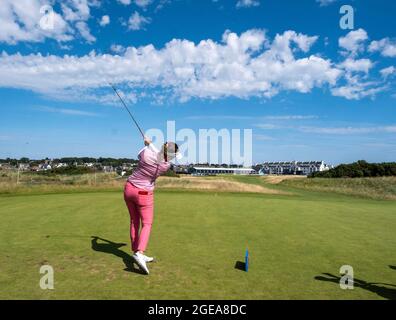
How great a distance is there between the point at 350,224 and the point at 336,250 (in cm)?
466

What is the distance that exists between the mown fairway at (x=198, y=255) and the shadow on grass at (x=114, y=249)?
0.02m

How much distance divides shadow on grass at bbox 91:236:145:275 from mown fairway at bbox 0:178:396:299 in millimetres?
22

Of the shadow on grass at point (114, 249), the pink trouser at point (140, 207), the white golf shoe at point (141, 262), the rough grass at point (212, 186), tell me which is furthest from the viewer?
the rough grass at point (212, 186)

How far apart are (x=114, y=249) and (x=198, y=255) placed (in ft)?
6.44

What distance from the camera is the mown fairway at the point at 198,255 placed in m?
5.57

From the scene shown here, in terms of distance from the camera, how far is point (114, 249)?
830cm

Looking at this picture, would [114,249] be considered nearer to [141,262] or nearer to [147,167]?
[141,262]

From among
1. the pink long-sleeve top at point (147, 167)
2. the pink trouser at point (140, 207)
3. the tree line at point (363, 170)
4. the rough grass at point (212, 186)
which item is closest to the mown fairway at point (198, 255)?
the pink trouser at point (140, 207)

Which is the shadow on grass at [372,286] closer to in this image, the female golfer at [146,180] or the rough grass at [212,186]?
the female golfer at [146,180]

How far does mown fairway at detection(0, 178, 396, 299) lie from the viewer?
219 inches

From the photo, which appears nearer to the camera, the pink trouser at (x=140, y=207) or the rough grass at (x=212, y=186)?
the pink trouser at (x=140, y=207)

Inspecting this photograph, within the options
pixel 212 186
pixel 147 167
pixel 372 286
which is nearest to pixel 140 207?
pixel 147 167
